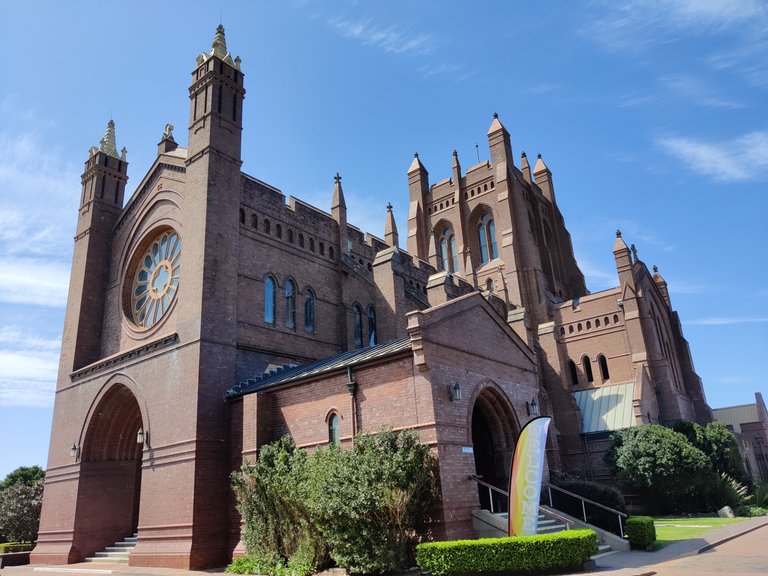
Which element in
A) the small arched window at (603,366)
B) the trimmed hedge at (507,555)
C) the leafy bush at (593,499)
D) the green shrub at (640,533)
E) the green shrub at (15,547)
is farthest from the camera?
the small arched window at (603,366)

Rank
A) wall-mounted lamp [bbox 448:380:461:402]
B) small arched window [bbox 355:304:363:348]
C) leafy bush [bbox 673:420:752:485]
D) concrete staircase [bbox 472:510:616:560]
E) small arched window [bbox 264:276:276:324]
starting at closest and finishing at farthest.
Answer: concrete staircase [bbox 472:510:616:560] < wall-mounted lamp [bbox 448:380:461:402] < small arched window [bbox 264:276:276:324] < small arched window [bbox 355:304:363:348] < leafy bush [bbox 673:420:752:485]

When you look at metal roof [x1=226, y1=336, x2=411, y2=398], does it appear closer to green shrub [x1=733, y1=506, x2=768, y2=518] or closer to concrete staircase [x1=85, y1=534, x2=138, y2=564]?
concrete staircase [x1=85, y1=534, x2=138, y2=564]

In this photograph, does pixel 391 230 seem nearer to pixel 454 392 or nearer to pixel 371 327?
pixel 371 327

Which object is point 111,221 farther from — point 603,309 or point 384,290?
point 603,309

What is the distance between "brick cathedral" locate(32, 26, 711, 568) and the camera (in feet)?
52.9

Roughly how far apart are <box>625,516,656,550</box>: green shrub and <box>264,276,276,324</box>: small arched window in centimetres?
1371

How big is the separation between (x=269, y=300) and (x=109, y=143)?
1232 cm

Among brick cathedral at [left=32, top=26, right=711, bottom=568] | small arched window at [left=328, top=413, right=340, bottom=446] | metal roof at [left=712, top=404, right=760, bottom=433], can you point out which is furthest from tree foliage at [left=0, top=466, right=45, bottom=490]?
metal roof at [left=712, top=404, right=760, bottom=433]

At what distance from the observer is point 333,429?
16719 millimetres

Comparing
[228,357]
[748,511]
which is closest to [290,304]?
[228,357]

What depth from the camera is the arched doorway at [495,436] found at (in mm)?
18031

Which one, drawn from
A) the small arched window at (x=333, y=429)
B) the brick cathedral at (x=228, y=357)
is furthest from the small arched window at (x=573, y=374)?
the small arched window at (x=333, y=429)

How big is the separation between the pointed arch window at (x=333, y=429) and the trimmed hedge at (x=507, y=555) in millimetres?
4964

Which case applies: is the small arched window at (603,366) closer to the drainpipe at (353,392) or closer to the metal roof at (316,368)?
the metal roof at (316,368)
